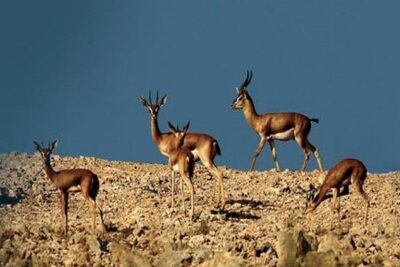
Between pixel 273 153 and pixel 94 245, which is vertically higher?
pixel 273 153

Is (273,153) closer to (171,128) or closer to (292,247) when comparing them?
(171,128)

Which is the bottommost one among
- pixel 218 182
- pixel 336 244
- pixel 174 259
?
pixel 174 259

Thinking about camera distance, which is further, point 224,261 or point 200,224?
point 200,224

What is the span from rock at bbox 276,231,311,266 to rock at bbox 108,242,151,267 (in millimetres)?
2481

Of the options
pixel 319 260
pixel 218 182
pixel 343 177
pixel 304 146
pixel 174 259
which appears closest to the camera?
pixel 319 260

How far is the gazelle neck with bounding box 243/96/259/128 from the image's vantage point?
39125mm

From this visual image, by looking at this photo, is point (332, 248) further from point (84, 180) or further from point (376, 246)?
point (84, 180)

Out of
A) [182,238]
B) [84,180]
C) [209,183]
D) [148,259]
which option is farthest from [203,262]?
[209,183]

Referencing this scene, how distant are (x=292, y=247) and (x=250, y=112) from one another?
14.6 meters

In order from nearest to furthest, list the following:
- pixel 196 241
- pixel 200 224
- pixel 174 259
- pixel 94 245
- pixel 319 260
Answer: pixel 319 260 → pixel 174 259 → pixel 94 245 → pixel 196 241 → pixel 200 224

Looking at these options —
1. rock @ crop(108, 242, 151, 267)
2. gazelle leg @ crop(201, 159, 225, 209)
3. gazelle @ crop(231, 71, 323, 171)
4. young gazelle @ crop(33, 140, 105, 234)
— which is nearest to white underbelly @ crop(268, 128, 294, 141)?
gazelle @ crop(231, 71, 323, 171)

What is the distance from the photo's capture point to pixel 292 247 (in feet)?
82.2

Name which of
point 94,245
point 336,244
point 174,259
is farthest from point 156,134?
point 336,244

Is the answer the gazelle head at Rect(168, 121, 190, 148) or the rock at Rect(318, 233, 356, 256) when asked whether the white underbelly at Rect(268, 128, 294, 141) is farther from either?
the rock at Rect(318, 233, 356, 256)
